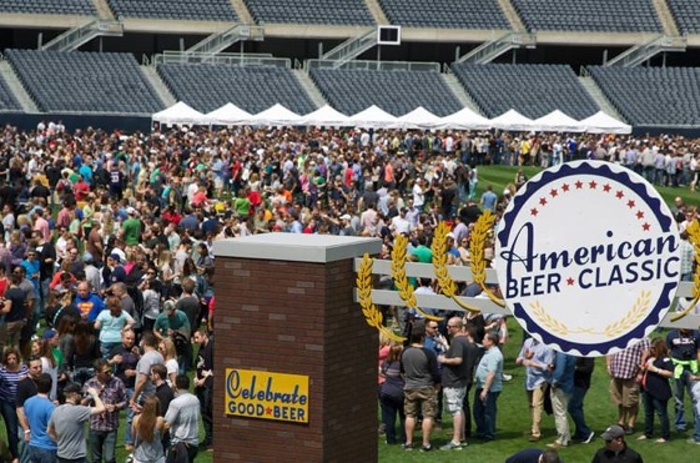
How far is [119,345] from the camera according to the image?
17.5 metres

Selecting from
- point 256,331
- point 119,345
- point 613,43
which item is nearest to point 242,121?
point 613,43

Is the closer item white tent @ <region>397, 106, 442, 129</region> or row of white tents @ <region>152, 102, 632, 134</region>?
white tent @ <region>397, 106, 442, 129</region>

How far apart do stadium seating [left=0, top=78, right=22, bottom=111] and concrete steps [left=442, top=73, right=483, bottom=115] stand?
1804 cm

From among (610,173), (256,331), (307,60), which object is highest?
(307,60)

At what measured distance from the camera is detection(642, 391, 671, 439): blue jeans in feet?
55.1

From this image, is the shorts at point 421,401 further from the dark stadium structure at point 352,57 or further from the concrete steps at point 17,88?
the concrete steps at point 17,88

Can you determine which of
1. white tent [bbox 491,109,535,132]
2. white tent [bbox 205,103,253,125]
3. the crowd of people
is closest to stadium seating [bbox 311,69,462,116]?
white tent [bbox 491,109,535,132]

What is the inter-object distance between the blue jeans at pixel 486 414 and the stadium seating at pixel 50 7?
46.0 metres

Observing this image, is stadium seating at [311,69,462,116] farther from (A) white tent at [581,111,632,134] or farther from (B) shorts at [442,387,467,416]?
(B) shorts at [442,387,467,416]

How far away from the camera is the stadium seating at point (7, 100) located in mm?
54219

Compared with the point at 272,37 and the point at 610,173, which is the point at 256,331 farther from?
the point at 272,37

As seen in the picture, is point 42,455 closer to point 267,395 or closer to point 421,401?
point 267,395

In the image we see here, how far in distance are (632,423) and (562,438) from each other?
101cm

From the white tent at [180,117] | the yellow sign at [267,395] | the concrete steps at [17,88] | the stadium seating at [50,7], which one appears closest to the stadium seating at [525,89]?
the stadium seating at [50,7]
